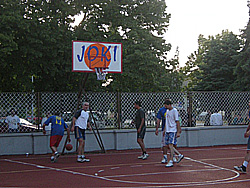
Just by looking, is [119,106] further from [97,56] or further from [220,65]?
[220,65]

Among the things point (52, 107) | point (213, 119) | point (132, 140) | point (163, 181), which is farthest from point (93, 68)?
point (163, 181)

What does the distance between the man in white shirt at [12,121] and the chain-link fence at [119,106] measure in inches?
4.5

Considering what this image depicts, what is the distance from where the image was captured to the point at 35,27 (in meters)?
24.4

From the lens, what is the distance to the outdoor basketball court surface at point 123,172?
30.8ft

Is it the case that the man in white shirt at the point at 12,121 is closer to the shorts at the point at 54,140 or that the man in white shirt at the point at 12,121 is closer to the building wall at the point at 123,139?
the building wall at the point at 123,139

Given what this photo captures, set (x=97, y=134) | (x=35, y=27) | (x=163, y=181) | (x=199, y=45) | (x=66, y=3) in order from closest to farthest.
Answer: (x=163, y=181)
(x=97, y=134)
(x=35, y=27)
(x=66, y=3)
(x=199, y=45)

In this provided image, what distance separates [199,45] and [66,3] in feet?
130

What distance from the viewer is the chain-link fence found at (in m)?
16.5

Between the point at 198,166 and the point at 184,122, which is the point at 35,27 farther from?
the point at 198,166

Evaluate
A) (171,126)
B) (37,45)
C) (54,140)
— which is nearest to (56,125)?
(54,140)

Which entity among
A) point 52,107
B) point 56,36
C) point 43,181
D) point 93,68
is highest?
point 56,36

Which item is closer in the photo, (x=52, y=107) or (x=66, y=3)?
(x=52, y=107)

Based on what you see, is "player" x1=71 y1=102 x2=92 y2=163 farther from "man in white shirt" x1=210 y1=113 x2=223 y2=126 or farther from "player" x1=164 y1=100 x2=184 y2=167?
"man in white shirt" x1=210 y1=113 x2=223 y2=126

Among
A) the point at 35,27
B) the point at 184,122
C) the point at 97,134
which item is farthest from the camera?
the point at 35,27
